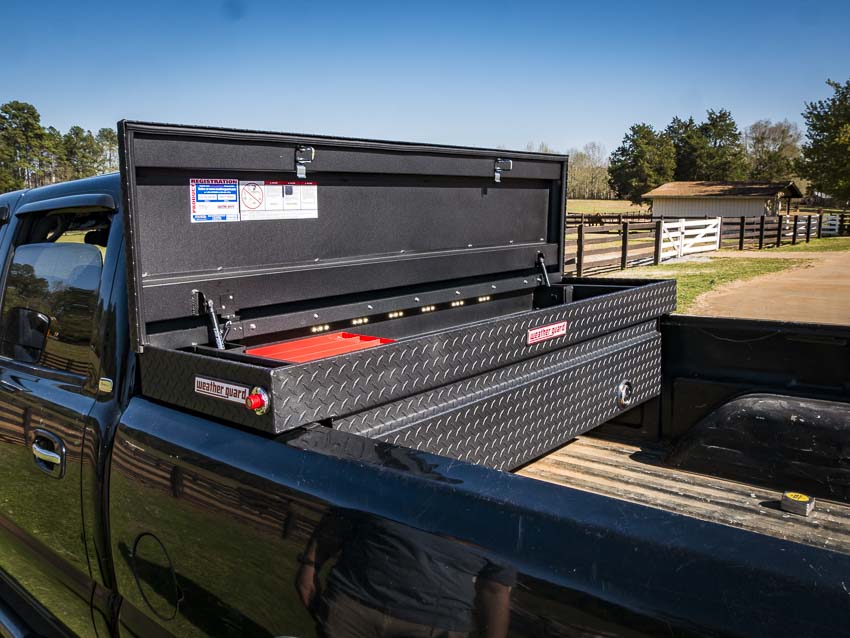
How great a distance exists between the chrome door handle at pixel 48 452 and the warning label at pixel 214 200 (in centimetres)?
82

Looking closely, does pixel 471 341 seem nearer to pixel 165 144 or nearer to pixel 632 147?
pixel 165 144

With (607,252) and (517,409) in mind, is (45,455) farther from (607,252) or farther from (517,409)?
(607,252)

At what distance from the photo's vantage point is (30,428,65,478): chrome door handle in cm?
231

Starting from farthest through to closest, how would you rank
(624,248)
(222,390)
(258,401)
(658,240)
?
(658,240)
(624,248)
(222,390)
(258,401)

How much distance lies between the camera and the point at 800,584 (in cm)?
106

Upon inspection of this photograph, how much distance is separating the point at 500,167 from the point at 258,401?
7.10 feet

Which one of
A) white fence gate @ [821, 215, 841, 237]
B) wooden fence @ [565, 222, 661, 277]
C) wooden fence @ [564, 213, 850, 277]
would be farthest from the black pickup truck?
white fence gate @ [821, 215, 841, 237]

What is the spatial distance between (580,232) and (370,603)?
16520mm

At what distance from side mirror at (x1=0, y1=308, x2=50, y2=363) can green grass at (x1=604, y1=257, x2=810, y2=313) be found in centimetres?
1222

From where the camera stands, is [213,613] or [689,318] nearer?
[213,613]

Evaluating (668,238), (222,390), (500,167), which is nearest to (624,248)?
(668,238)

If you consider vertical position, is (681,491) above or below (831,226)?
below

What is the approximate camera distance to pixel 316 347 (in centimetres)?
289

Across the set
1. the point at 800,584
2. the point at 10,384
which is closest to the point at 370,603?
the point at 800,584
